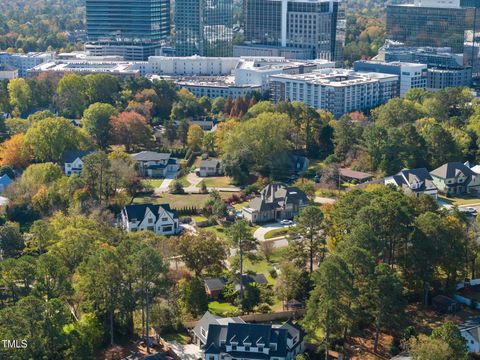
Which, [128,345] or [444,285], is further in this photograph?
[444,285]

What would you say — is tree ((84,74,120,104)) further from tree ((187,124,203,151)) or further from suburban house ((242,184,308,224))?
suburban house ((242,184,308,224))

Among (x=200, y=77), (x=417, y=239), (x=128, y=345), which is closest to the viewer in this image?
(x=128, y=345)

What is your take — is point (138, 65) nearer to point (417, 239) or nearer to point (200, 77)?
point (200, 77)

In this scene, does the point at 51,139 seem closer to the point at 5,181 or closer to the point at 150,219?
the point at 5,181

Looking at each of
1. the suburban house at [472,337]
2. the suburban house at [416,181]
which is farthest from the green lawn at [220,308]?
the suburban house at [416,181]

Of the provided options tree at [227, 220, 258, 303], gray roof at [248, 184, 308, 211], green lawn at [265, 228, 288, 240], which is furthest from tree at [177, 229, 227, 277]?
gray roof at [248, 184, 308, 211]

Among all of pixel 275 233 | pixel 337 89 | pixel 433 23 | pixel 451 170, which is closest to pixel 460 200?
pixel 451 170

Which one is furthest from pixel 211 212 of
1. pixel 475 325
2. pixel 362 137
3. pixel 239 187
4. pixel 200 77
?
pixel 200 77

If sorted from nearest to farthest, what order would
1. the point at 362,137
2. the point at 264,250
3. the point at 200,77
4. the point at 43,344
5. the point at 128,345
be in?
the point at 43,344, the point at 128,345, the point at 264,250, the point at 362,137, the point at 200,77
